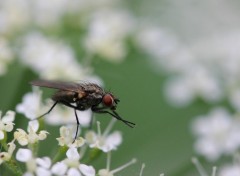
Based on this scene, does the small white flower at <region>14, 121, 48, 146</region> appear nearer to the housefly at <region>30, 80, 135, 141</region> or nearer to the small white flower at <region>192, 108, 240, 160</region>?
the housefly at <region>30, 80, 135, 141</region>

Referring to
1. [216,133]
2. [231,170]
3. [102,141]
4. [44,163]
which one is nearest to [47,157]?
[44,163]

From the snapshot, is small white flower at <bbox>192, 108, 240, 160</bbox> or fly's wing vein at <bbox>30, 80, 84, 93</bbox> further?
small white flower at <bbox>192, 108, 240, 160</bbox>

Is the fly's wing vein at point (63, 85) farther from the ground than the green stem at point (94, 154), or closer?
farther from the ground

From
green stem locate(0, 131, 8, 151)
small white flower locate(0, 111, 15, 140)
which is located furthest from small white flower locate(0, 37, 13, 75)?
green stem locate(0, 131, 8, 151)

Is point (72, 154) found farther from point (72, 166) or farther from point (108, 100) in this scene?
point (108, 100)

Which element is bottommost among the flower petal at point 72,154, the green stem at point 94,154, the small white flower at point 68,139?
the green stem at point 94,154

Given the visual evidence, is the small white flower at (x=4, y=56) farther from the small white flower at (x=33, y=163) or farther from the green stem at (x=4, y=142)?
the small white flower at (x=33, y=163)

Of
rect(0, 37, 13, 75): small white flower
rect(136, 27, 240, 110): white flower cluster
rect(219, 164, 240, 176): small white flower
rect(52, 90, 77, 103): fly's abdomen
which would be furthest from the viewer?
rect(136, 27, 240, 110): white flower cluster

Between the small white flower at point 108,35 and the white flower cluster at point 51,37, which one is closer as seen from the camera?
the white flower cluster at point 51,37

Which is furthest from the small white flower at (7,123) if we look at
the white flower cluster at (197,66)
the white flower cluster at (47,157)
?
the white flower cluster at (197,66)
